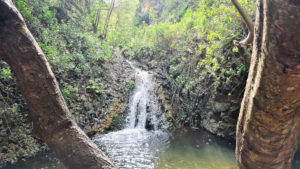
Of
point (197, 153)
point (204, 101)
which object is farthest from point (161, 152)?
point (204, 101)

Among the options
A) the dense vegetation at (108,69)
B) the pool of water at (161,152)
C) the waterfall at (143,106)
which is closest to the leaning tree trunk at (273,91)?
the dense vegetation at (108,69)

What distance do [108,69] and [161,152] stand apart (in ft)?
23.5

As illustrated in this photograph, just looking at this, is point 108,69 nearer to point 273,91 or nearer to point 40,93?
point 40,93

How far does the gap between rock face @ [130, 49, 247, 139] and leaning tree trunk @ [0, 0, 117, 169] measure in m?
6.67

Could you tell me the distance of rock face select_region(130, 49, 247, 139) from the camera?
25.2ft

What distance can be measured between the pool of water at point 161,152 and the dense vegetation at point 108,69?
66 cm

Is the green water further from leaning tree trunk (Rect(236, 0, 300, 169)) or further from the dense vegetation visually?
leaning tree trunk (Rect(236, 0, 300, 169))

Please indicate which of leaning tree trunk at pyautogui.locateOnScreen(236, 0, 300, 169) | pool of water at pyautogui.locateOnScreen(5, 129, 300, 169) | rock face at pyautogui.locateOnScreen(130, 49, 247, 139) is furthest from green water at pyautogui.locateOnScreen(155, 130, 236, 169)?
leaning tree trunk at pyautogui.locateOnScreen(236, 0, 300, 169)

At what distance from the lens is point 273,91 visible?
92 centimetres

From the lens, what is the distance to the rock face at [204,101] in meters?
7.69

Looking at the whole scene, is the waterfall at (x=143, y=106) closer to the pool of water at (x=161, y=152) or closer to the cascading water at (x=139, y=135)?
the cascading water at (x=139, y=135)

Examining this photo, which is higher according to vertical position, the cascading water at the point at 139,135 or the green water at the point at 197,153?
the cascading water at the point at 139,135

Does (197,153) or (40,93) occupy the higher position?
(40,93)

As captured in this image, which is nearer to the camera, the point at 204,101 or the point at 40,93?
the point at 40,93
